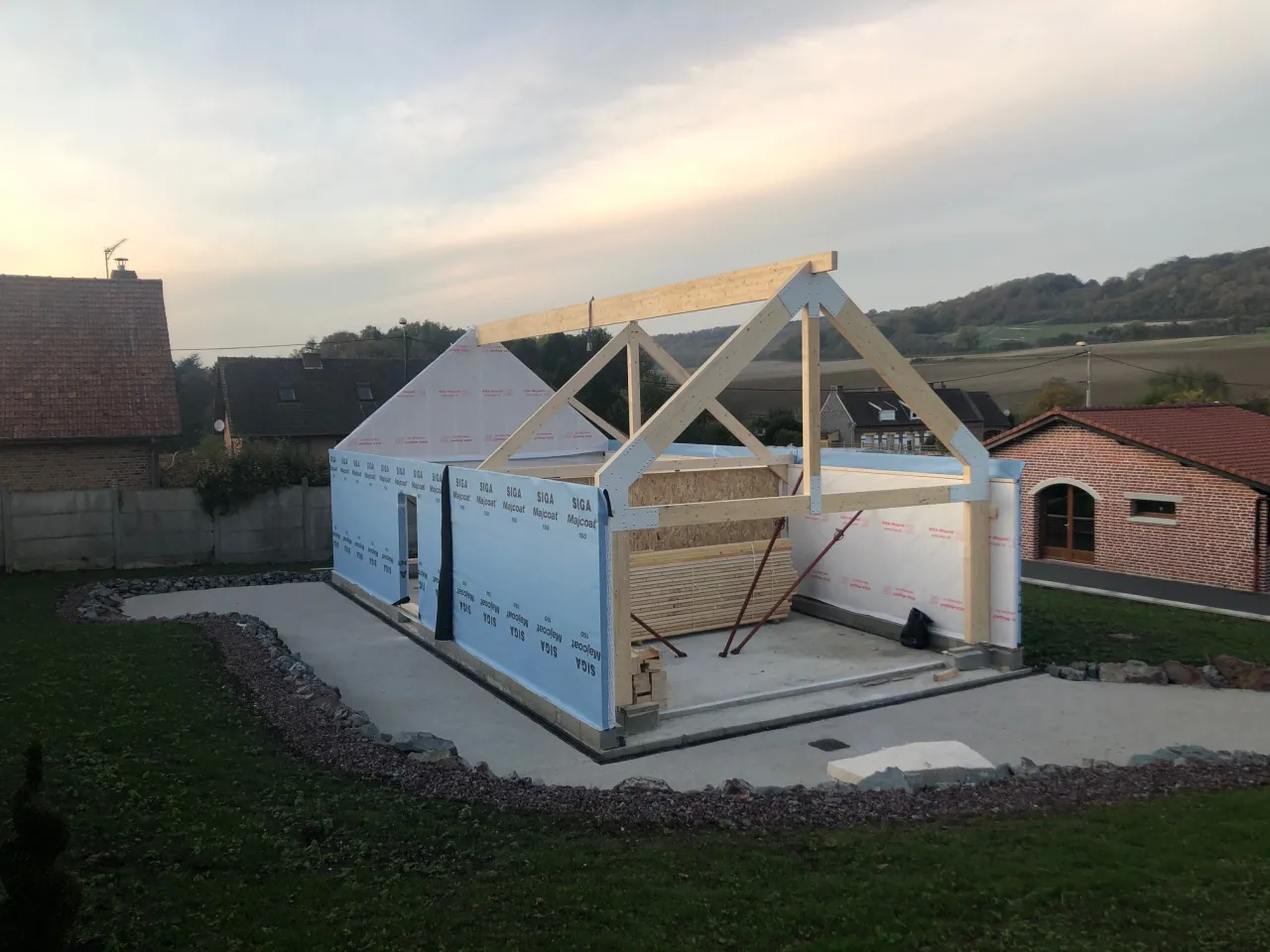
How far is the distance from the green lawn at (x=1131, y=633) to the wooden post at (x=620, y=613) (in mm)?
5896

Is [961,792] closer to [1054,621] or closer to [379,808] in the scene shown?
[379,808]

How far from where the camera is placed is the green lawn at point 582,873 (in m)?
4.98

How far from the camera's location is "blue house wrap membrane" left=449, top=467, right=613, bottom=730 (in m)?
9.64

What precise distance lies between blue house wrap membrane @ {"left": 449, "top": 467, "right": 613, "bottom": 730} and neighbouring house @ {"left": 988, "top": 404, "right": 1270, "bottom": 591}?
520 inches

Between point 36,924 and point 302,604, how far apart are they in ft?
46.1

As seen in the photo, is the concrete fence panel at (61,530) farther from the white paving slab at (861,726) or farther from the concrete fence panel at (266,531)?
the white paving slab at (861,726)

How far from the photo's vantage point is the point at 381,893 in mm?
5457

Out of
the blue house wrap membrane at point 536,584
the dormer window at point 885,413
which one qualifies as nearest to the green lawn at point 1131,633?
the blue house wrap membrane at point 536,584

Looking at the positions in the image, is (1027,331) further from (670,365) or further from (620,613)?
(620,613)

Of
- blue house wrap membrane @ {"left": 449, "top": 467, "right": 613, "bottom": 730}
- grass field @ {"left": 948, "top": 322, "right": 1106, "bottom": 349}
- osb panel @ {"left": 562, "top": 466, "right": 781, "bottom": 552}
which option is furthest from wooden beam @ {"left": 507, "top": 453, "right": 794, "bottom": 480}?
grass field @ {"left": 948, "top": 322, "right": 1106, "bottom": 349}

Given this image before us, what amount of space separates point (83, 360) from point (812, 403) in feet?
63.2

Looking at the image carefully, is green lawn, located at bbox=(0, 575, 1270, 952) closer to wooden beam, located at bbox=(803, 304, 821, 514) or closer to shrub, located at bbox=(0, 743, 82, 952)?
shrub, located at bbox=(0, 743, 82, 952)

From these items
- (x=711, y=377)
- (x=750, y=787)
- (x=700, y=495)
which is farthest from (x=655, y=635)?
(x=750, y=787)

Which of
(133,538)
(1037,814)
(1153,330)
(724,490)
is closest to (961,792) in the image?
(1037,814)
